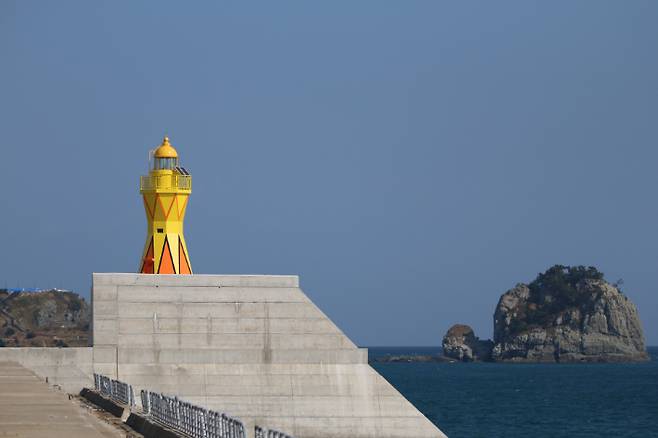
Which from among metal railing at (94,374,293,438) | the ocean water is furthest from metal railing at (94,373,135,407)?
the ocean water

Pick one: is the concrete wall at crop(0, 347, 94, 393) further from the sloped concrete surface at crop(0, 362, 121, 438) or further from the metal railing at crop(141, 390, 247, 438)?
the metal railing at crop(141, 390, 247, 438)

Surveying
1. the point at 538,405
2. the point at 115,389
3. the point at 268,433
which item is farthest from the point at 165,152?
the point at 538,405

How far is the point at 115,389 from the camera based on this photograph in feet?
131

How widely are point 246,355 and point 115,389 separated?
6.60 meters

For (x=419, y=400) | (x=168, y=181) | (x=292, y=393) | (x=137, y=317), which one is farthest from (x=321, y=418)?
(x=419, y=400)

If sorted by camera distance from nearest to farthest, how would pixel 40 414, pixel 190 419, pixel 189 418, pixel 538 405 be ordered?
pixel 190 419, pixel 189 418, pixel 40 414, pixel 538 405

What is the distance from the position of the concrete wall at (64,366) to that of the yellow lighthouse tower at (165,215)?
7726 mm

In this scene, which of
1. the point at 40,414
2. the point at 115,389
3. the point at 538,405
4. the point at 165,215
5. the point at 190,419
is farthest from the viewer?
the point at 538,405

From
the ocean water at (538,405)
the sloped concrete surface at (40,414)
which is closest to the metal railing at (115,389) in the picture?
the sloped concrete surface at (40,414)

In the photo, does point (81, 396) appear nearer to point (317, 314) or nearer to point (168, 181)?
point (317, 314)

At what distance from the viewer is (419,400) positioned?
130 metres

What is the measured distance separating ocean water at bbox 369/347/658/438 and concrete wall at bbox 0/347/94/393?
155 ft

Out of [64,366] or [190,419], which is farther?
[64,366]

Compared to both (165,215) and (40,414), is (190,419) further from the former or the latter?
(165,215)
